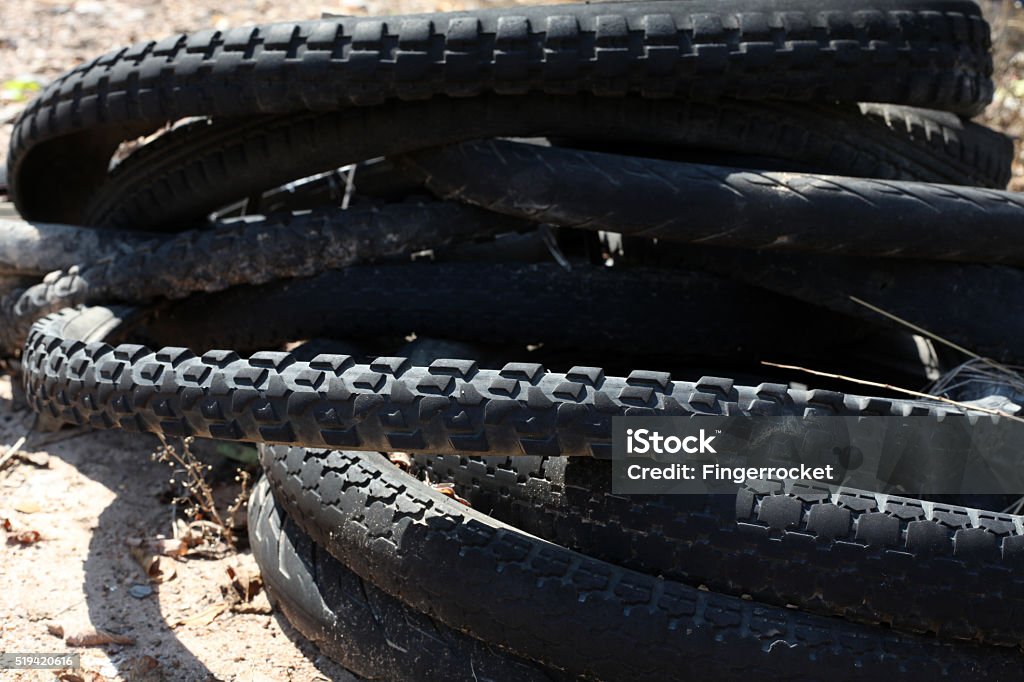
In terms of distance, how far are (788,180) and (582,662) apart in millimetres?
1255

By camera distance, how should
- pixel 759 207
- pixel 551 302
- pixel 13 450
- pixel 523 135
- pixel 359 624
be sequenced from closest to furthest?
pixel 359 624
pixel 759 207
pixel 523 135
pixel 551 302
pixel 13 450

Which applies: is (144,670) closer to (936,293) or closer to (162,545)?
(162,545)

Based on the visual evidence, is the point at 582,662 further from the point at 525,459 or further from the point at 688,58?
the point at 688,58

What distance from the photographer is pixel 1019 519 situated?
199 cm

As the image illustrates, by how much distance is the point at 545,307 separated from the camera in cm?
288

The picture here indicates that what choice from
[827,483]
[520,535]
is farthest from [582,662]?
[827,483]

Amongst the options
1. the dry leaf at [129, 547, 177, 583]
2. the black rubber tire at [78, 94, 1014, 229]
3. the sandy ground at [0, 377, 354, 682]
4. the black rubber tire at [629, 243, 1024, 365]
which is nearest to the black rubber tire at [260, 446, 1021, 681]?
the sandy ground at [0, 377, 354, 682]

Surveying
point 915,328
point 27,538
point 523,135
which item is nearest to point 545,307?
point 523,135

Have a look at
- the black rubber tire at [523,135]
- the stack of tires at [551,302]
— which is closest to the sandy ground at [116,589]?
the stack of tires at [551,302]

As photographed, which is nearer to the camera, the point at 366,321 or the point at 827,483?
the point at 827,483

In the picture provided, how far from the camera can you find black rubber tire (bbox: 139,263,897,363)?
9.43ft

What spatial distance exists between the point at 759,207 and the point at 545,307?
2.10 ft

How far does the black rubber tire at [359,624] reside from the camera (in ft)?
7.11

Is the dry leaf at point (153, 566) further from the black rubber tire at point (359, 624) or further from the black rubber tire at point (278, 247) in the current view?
the black rubber tire at point (278, 247)
